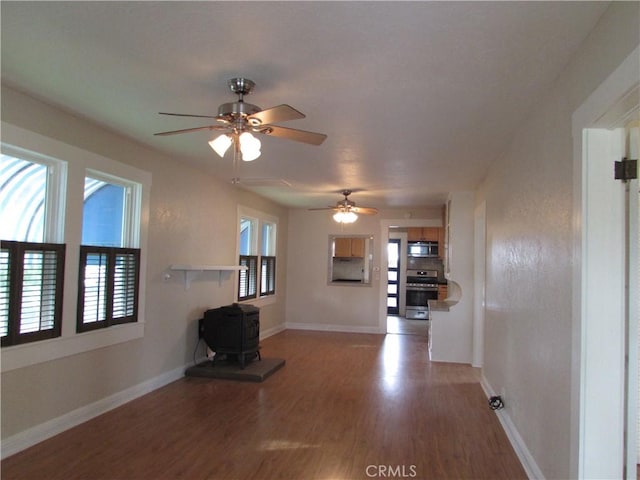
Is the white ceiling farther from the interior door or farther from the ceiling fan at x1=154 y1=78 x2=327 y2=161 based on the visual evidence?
the interior door

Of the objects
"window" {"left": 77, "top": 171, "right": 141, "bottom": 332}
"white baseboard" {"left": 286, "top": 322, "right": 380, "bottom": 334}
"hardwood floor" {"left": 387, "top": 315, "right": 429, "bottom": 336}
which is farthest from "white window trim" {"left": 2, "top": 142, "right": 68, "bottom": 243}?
"hardwood floor" {"left": 387, "top": 315, "right": 429, "bottom": 336}

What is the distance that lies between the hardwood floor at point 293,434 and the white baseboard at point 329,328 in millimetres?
2945

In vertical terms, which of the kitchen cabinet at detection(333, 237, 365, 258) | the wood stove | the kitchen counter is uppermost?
the kitchen cabinet at detection(333, 237, 365, 258)

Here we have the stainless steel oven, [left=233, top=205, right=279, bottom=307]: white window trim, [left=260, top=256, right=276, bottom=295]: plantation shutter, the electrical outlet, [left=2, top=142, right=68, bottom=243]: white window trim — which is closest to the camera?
[left=2, top=142, right=68, bottom=243]: white window trim

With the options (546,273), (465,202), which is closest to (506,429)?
(546,273)

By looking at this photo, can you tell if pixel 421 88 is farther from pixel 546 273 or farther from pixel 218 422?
pixel 218 422

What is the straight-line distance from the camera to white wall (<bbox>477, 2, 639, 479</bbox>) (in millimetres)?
1882

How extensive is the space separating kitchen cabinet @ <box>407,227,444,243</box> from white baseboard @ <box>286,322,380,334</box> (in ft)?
9.43

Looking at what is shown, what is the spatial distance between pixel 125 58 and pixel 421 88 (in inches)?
66.5

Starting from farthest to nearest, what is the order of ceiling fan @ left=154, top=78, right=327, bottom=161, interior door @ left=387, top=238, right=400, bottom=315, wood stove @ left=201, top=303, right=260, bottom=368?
interior door @ left=387, top=238, right=400, bottom=315, wood stove @ left=201, top=303, right=260, bottom=368, ceiling fan @ left=154, top=78, right=327, bottom=161

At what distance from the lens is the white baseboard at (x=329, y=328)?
26.2 ft

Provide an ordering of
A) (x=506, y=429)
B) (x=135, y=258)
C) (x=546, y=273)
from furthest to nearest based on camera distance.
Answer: (x=135, y=258)
(x=506, y=429)
(x=546, y=273)

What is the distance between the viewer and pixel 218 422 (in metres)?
3.46

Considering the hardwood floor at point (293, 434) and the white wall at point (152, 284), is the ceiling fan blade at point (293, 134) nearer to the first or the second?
the white wall at point (152, 284)
